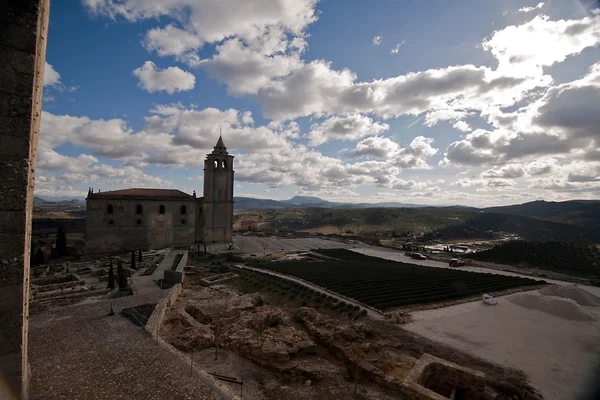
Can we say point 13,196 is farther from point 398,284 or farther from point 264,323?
point 398,284

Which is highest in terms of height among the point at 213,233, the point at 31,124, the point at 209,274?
the point at 31,124

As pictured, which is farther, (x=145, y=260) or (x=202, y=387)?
(x=145, y=260)

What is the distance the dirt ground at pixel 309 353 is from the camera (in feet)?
36.2

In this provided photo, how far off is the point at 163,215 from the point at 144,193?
4.42 metres

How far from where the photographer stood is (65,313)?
14.8 m

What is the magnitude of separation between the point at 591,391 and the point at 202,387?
14567mm

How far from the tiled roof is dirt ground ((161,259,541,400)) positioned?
28.8 meters

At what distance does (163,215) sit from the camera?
43219 millimetres

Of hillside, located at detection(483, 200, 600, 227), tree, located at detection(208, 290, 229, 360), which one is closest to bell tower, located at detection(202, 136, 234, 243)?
tree, located at detection(208, 290, 229, 360)

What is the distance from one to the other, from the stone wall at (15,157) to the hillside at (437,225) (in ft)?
298

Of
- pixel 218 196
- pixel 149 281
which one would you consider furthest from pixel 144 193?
pixel 149 281

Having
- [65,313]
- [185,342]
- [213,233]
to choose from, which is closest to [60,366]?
[185,342]

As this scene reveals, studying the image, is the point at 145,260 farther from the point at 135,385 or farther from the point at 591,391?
the point at 591,391

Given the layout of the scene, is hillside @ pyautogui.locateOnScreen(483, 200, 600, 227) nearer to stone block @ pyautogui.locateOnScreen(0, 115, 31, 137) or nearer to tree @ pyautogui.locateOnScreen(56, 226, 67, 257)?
stone block @ pyautogui.locateOnScreen(0, 115, 31, 137)
